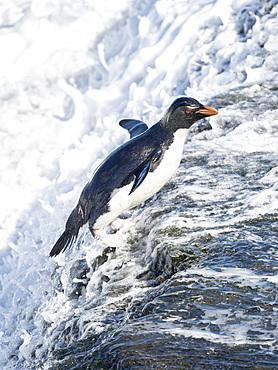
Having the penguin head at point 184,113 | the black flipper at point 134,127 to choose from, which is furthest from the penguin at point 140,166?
the black flipper at point 134,127

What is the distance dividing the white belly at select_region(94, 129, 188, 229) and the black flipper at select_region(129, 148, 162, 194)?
0.06 metres

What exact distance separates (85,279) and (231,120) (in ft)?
9.34

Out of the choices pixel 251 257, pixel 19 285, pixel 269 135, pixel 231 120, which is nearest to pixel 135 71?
pixel 231 120

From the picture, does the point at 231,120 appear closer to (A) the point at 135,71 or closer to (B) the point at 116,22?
(A) the point at 135,71

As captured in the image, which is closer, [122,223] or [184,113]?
[184,113]

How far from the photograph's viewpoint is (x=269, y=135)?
17.4 ft

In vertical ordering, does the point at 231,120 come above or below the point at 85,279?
below

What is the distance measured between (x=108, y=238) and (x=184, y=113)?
1192 millimetres

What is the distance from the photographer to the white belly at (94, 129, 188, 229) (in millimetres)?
3902

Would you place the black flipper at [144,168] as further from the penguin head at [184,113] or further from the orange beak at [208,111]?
the orange beak at [208,111]

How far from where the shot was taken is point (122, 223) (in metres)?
4.27

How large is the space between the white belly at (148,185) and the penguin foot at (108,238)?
94mm

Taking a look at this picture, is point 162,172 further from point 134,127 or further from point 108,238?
point 134,127

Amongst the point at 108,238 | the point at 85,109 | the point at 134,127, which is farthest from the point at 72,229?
the point at 85,109
